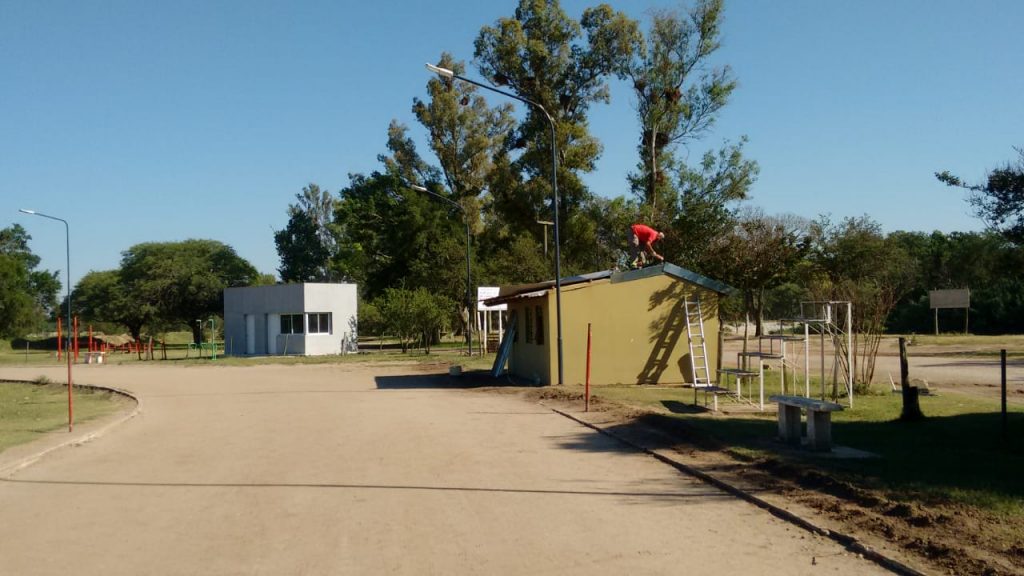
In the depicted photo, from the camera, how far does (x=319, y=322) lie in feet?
157

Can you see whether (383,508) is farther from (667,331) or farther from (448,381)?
(448,381)

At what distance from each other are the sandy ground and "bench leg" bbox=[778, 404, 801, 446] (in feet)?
6.88

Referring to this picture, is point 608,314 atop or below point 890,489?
atop

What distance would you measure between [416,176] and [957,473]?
162 ft

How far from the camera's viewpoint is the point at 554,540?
6.80 metres

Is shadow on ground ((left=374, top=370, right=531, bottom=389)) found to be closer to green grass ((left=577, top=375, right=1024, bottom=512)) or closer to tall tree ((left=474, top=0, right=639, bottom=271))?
green grass ((left=577, top=375, right=1024, bottom=512))

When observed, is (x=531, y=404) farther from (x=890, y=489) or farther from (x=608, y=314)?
(x=890, y=489)

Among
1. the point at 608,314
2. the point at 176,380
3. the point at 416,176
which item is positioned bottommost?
the point at 176,380

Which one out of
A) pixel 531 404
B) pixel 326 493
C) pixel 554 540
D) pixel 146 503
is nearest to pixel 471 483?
pixel 326 493

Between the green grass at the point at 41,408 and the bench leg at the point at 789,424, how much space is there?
11690 mm

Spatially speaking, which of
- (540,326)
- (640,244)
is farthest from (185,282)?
(640,244)

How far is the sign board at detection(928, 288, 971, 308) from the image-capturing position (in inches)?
1998

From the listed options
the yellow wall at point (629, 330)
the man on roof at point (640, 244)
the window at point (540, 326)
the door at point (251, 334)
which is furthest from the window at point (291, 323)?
the man on roof at point (640, 244)

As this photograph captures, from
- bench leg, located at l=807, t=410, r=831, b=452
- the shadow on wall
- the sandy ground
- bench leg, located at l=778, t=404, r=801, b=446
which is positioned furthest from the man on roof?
bench leg, located at l=807, t=410, r=831, b=452
